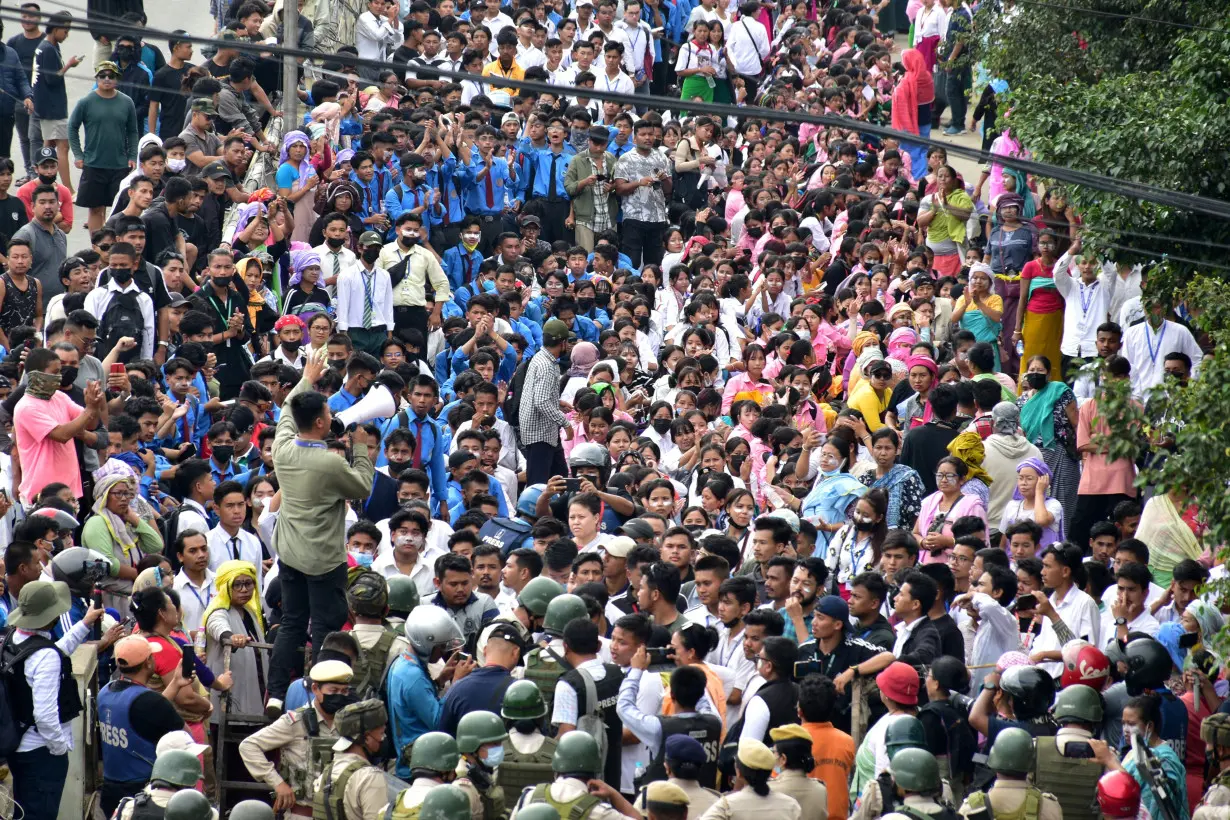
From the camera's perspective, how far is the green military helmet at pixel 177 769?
7.66 m

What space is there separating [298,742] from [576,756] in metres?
1.93

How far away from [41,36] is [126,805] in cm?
1262

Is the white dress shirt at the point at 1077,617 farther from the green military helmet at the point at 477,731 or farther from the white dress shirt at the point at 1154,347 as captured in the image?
the white dress shirt at the point at 1154,347

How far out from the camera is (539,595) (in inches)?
370

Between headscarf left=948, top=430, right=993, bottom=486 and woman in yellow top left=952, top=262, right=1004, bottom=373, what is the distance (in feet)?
14.0

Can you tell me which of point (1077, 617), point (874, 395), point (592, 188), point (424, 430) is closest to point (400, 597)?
point (1077, 617)

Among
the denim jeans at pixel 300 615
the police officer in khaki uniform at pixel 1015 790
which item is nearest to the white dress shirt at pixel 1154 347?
the police officer in khaki uniform at pixel 1015 790

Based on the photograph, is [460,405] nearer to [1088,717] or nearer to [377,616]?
[377,616]

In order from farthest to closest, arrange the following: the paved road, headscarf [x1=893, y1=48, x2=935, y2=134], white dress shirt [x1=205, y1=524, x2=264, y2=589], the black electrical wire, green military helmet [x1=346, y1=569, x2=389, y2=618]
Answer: headscarf [x1=893, y1=48, x2=935, y2=134] < the paved road < white dress shirt [x1=205, y1=524, x2=264, y2=589] < green military helmet [x1=346, y1=569, x2=389, y2=618] < the black electrical wire

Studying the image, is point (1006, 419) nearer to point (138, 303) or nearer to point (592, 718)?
point (592, 718)

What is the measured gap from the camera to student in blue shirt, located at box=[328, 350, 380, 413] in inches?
527

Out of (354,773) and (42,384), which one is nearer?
(354,773)

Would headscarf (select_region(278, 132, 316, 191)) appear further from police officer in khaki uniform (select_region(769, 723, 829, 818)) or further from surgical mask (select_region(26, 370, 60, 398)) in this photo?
police officer in khaki uniform (select_region(769, 723, 829, 818))

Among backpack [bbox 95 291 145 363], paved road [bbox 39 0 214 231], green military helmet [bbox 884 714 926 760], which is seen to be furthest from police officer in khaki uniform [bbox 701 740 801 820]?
Result: paved road [bbox 39 0 214 231]
